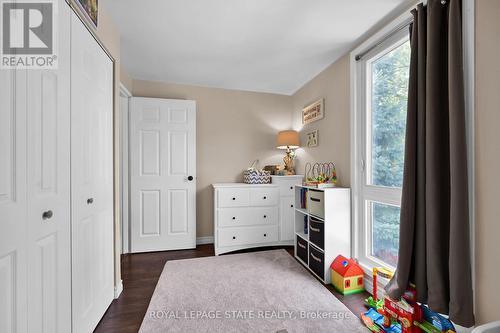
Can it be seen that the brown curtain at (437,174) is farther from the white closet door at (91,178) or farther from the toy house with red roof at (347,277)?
the white closet door at (91,178)

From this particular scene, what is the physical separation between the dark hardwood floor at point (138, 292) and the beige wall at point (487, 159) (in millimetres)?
829

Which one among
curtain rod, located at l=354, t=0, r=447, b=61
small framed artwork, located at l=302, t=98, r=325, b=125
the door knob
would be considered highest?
curtain rod, located at l=354, t=0, r=447, b=61

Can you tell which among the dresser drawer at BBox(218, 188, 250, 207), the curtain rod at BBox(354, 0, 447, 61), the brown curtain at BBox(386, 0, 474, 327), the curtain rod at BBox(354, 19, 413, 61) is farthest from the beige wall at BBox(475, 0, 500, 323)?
the dresser drawer at BBox(218, 188, 250, 207)

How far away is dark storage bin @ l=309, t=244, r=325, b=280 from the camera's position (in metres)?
2.30

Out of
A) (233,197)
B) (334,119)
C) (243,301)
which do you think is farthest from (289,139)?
(243,301)

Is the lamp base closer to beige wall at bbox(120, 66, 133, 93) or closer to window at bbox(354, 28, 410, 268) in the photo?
window at bbox(354, 28, 410, 268)

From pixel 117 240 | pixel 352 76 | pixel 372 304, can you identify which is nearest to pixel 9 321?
pixel 117 240

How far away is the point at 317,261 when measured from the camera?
2383mm

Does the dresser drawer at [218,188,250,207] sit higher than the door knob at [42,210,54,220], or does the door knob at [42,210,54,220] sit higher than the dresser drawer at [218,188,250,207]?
the door knob at [42,210,54,220]

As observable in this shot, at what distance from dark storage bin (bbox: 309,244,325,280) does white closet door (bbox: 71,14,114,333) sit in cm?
190

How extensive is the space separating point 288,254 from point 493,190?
2.17 meters

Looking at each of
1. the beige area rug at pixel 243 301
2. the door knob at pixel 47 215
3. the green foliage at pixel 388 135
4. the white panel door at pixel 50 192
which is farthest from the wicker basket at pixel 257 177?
the door knob at pixel 47 215

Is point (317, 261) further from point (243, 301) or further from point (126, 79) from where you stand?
point (126, 79)

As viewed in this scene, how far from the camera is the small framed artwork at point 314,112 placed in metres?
2.90
